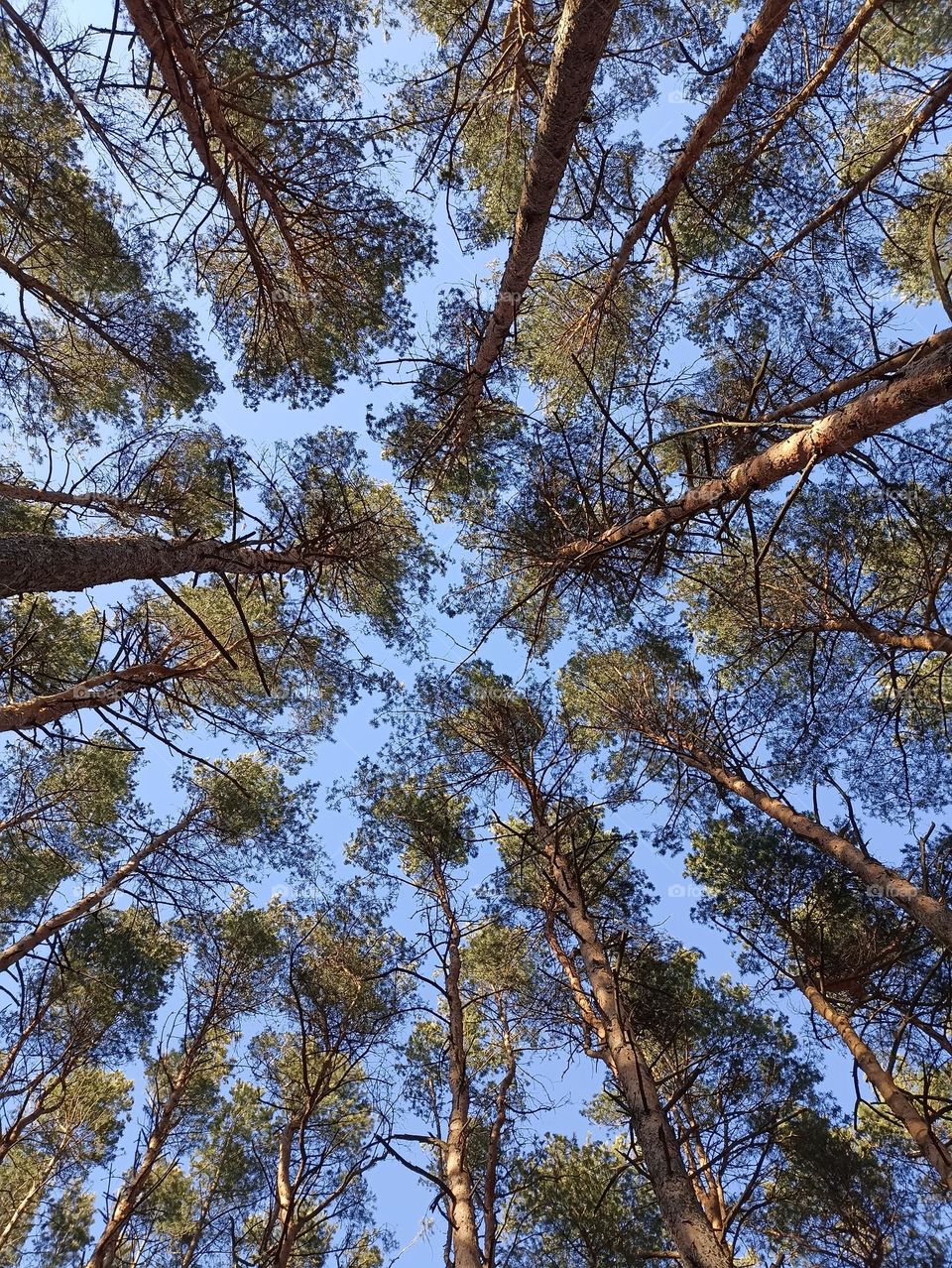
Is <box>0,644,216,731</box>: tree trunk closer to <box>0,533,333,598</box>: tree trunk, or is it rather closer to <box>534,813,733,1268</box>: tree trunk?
<box>0,533,333,598</box>: tree trunk

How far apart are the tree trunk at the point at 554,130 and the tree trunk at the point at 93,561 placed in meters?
2.21

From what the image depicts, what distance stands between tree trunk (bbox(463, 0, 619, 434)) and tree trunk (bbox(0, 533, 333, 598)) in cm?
221

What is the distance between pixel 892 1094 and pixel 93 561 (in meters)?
6.55

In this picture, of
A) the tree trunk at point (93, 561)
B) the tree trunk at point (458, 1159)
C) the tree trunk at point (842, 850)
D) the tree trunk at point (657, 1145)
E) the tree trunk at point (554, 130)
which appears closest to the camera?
the tree trunk at point (657, 1145)

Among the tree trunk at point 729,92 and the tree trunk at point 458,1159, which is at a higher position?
the tree trunk at point 729,92

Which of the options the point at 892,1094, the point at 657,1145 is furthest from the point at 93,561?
the point at 892,1094

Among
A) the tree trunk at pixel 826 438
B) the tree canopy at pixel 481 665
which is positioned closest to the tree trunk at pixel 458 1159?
Result: the tree canopy at pixel 481 665

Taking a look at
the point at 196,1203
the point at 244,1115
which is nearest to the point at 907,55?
the point at 244,1115

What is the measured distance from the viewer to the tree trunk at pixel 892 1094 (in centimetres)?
411

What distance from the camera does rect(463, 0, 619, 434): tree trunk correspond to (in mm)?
2979

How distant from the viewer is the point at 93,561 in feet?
11.7

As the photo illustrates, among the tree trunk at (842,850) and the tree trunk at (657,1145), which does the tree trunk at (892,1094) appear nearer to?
the tree trunk at (842,850)

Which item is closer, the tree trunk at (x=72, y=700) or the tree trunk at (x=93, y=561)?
the tree trunk at (x=93, y=561)

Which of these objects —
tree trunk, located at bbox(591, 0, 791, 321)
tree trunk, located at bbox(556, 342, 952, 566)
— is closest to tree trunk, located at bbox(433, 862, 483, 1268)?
tree trunk, located at bbox(556, 342, 952, 566)
